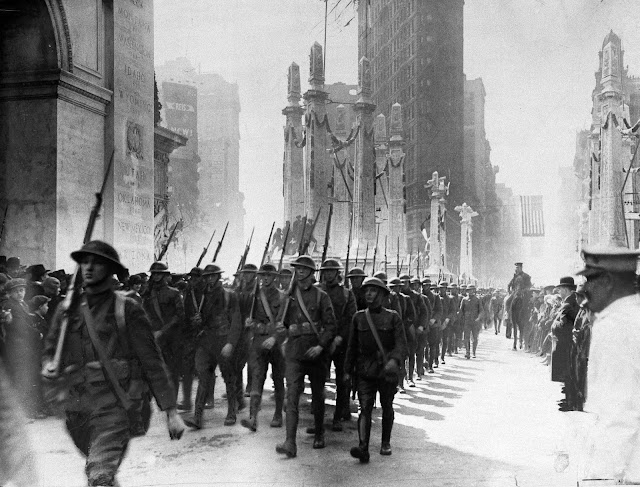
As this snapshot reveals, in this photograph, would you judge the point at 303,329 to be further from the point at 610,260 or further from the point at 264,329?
the point at 610,260

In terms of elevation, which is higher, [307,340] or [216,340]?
[307,340]

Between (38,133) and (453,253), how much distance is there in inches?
1353

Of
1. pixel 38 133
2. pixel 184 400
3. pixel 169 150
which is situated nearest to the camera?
pixel 184 400

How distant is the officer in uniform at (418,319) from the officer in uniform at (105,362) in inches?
337

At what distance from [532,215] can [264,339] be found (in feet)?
60.1

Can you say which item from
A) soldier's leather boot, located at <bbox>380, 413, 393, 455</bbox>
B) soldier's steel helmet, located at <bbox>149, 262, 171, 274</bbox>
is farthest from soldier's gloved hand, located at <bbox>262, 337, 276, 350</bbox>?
soldier's steel helmet, located at <bbox>149, 262, 171, 274</bbox>

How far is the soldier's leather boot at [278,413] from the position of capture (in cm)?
886

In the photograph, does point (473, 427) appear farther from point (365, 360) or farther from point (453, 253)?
point (453, 253)

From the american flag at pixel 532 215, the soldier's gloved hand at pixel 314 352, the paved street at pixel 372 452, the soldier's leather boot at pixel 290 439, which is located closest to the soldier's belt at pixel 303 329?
the soldier's gloved hand at pixel 314 352

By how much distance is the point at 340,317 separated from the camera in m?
9.18

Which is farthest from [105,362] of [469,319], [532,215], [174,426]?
[532,215]

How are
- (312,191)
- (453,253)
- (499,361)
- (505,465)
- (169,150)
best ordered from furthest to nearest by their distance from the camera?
(453,253) < (312,191) < (169,150) < (499,361) < (505,465)

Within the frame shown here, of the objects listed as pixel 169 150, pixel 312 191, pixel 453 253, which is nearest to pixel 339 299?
pixel 169 150

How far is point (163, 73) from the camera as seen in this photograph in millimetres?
35781
